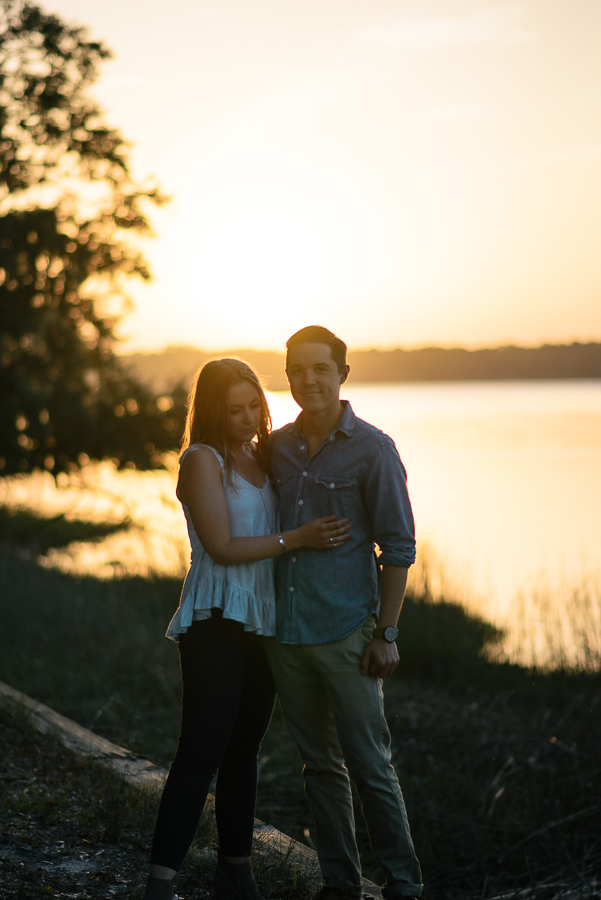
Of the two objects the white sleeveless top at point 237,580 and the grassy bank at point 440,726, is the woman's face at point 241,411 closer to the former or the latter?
the white sleeveless top at point 237,580

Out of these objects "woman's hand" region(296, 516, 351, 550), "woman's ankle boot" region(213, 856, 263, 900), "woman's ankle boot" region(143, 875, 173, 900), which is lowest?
"woman's ankle boot" region(213, 856, 263, 900)

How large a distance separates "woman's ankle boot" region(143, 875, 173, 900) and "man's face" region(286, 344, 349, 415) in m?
1.65

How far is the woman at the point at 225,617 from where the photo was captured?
9.28ft

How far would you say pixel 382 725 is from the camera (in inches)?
→ 120

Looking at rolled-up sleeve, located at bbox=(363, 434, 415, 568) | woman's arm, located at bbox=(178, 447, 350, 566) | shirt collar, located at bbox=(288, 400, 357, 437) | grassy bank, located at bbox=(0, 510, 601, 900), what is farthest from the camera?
grassy bank, located at bbox=(0, 510, 601, 900)

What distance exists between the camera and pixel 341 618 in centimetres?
304

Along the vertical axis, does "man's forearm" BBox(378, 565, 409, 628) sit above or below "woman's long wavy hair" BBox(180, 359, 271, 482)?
below

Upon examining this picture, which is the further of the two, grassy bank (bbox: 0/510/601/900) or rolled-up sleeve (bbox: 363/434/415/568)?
grassy bank (bbox: 0/510/601/900)

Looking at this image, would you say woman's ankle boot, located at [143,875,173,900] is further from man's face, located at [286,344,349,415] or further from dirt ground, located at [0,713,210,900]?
man's face, located at [286,344,349,415]

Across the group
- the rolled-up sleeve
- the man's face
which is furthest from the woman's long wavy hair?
the rolled-up sleeve

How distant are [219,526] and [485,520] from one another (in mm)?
18291

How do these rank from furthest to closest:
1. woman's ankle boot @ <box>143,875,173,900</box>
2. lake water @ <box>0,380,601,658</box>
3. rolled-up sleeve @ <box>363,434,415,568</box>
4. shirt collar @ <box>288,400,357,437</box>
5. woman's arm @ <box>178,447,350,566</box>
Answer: lake water @ <box>0,380,601,658</box> → shirt collar @ <box>288,400,357,437</box> → rolled-up sleeve @ <box>363,434,415,568</box> → woman's arm @ <box>178,447,350,566</box> → woman's ankle boot @ <box>143,875,173,900</box>

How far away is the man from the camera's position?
302cm

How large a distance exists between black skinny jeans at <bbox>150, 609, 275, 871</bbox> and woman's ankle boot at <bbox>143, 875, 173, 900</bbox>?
0.05 meters
